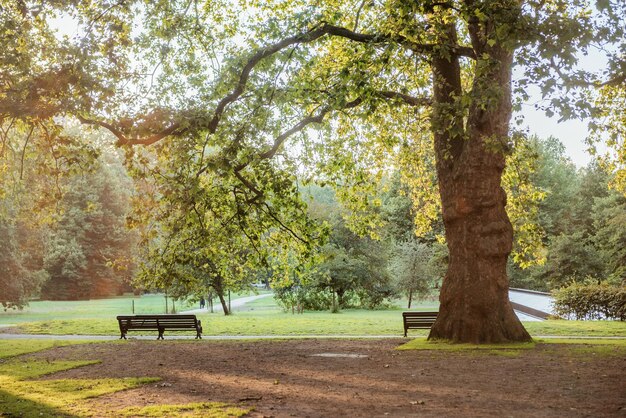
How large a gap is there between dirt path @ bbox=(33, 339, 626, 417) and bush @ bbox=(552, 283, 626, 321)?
14.8 meters

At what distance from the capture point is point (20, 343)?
1902 centimetres

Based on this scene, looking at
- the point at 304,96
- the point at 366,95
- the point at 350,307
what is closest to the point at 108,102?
the point at 304,96

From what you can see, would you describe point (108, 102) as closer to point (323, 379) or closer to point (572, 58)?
point (323, 379)

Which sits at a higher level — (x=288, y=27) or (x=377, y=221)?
(x=288, y=27)

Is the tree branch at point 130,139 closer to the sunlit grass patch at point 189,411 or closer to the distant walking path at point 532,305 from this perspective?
the sunlit grass patch at point 189,411

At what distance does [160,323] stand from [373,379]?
1076 cm

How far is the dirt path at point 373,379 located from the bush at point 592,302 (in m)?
14.8

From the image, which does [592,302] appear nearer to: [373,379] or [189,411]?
[373,379]

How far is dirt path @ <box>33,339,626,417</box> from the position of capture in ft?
27.4

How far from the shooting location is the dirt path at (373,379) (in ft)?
27.4

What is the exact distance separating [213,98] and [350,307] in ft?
99.1

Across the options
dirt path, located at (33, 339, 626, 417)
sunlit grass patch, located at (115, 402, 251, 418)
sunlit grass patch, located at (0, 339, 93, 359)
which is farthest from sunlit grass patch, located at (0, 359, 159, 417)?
sunlit grass patch, located at (0, 339, 93, 359)

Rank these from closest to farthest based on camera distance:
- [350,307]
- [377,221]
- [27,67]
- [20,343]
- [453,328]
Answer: [27,67]
[453,328]
[20,343]
[377,221]
[350,307]

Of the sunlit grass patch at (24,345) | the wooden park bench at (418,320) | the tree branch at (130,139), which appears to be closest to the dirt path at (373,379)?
the sunlit grass patch at (24,345)
